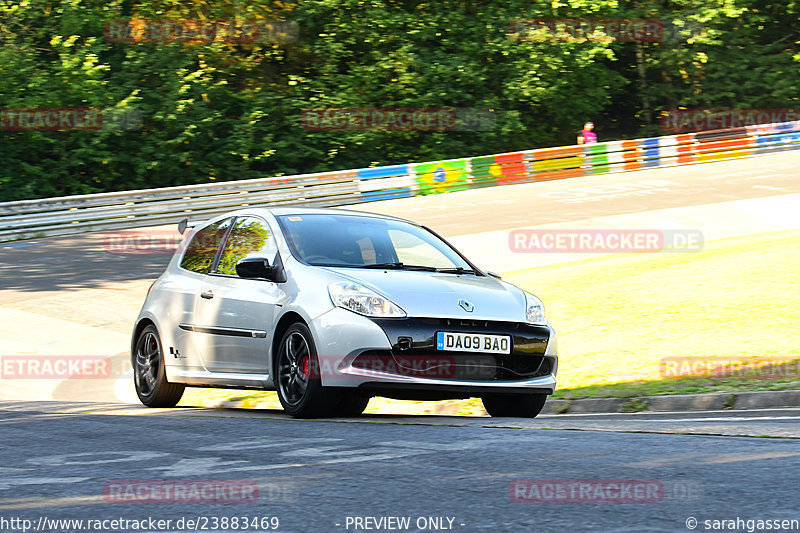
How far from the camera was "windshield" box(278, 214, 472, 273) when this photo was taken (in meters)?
8.39

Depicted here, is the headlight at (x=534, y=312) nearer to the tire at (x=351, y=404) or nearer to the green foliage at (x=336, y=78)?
the tire at (x=351, y=404)

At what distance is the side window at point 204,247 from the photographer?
9273 mm

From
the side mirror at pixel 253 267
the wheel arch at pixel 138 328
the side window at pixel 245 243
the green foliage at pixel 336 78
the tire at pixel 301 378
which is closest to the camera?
the tire at pixel 301 378

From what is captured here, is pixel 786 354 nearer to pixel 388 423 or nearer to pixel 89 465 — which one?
pixel 388 423

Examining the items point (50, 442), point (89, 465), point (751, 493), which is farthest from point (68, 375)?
point (751, 493)

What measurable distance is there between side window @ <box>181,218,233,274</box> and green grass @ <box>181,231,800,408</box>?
68.6 inches

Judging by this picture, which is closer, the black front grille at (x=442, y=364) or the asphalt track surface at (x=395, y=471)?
the asphalt track surface at (x=395, y=471)

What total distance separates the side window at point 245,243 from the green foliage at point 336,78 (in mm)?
24556

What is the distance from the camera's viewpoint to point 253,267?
26.8ft

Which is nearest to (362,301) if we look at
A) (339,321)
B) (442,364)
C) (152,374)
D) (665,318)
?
(339,321)

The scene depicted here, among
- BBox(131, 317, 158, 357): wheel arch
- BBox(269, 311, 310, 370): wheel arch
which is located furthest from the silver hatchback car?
BBox(131, 317, 158, 357): wheel arch

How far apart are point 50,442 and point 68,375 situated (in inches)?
245

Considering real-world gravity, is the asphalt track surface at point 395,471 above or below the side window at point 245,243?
below

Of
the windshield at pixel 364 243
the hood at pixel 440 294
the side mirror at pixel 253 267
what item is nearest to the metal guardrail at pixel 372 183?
the windshield at pixel 364 243
